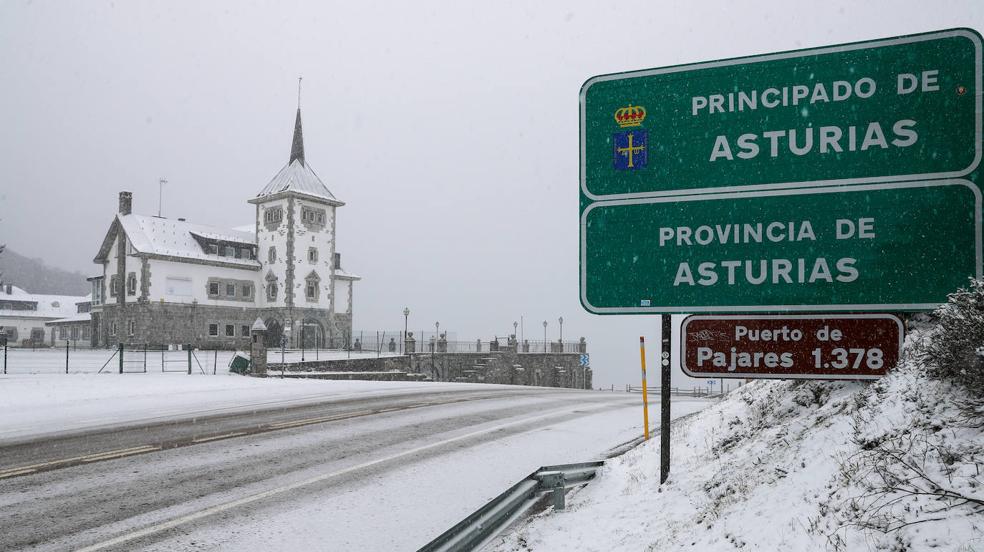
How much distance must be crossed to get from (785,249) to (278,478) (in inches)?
238

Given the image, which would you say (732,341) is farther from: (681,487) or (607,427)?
(607,427)

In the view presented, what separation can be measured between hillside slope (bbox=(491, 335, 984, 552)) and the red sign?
0.70ft

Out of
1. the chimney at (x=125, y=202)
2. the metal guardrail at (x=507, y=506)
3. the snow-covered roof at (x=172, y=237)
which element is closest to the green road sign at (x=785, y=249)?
the metal guardrail at (x=507, y=506)

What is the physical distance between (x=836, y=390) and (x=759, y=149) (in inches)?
86.6

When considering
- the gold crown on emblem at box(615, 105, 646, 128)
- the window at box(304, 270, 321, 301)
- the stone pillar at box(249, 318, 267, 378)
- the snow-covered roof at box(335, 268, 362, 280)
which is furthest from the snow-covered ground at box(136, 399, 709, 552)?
the snow-covered roof at box(335, 268, 362, 280)

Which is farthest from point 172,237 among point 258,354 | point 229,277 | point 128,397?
point 128,397

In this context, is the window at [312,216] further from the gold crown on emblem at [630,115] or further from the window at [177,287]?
the gold crown on emblem at [630,115]

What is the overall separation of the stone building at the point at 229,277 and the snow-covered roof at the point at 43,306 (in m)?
33.7

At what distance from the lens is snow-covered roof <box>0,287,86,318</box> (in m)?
81.1

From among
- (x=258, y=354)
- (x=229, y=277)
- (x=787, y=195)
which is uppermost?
(x=229, y=277)

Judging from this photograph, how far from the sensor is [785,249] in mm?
5590

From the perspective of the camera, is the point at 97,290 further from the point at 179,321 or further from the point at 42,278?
the point at 42,278

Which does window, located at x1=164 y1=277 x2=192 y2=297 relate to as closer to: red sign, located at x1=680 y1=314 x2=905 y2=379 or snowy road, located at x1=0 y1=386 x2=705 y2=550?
snowy road, located at x1=0 y1=386 x2=705 y2=550

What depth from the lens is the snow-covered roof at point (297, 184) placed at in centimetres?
5738
